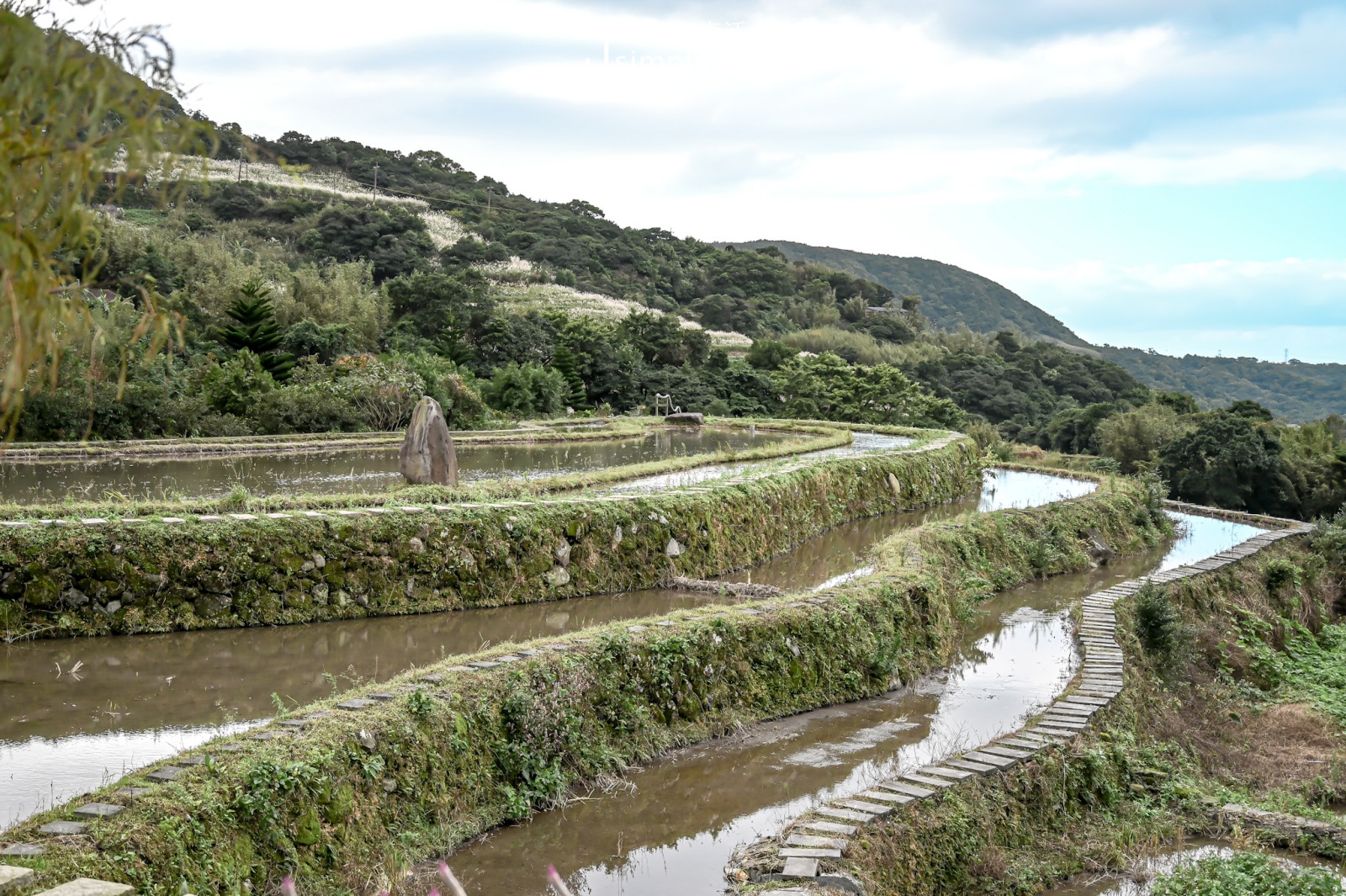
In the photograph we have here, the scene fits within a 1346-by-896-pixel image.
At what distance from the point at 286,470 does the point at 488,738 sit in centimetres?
1123

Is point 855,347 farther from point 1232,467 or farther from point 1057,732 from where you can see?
point 1057,732

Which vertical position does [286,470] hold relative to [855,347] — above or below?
below

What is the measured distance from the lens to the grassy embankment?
598 cm

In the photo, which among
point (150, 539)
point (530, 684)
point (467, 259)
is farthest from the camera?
point (467, 259)

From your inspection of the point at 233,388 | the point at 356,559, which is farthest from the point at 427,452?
the point at 233,388

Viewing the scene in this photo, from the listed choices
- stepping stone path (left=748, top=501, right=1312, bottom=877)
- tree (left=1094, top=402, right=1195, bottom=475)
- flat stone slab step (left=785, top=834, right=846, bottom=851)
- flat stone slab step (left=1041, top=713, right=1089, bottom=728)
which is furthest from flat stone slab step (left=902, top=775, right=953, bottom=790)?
tree (left=1094, top=402, right=1195, bottom=475)

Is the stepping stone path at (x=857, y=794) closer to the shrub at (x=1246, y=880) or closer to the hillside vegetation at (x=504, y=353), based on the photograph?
the shrub at (x=1246, y=880)

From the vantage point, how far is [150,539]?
30.0 feet

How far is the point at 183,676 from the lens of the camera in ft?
25.8

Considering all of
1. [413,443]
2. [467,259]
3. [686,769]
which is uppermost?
[467,259]

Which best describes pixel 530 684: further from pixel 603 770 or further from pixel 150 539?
pixel 150 539

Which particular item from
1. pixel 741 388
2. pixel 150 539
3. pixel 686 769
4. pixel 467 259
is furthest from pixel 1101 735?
pixel 467 259

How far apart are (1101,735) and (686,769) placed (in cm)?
299

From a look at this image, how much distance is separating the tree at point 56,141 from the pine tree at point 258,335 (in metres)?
22.7
